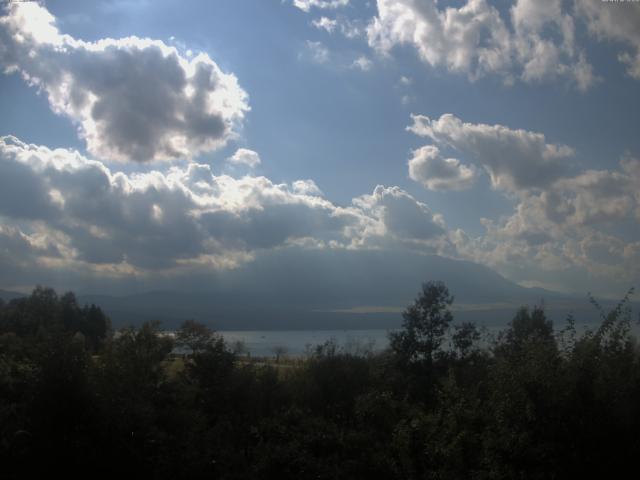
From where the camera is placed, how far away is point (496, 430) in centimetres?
1204

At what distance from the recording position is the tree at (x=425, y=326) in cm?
3591

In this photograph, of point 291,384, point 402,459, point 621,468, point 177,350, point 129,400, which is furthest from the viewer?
point 177,350

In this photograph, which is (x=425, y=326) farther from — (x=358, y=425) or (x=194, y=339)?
(x=358, y=425)

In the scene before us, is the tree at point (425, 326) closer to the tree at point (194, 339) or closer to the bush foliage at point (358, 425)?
the tree at point (194, 339)

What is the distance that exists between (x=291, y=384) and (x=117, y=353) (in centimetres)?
1174

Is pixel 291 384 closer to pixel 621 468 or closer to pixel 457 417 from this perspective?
pixel 457 417

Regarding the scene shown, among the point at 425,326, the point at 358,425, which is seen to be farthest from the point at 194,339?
the point at 358,425

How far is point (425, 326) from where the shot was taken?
3650cm

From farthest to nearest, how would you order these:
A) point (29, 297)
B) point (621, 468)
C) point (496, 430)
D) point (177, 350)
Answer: point (29, 297), point (177, 350), point (496, 430), point (621, 468)

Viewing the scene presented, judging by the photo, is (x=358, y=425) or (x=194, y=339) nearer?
(x=358, y=425)

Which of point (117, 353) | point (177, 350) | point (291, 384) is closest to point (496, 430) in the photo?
point (117, 353)

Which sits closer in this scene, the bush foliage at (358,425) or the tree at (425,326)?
the bush foliage at (358,425)

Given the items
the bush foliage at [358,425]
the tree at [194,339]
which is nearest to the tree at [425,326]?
the tree at [194,339]

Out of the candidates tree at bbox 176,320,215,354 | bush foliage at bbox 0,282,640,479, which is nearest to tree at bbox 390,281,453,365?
tree at bbox 176,320,215,354
